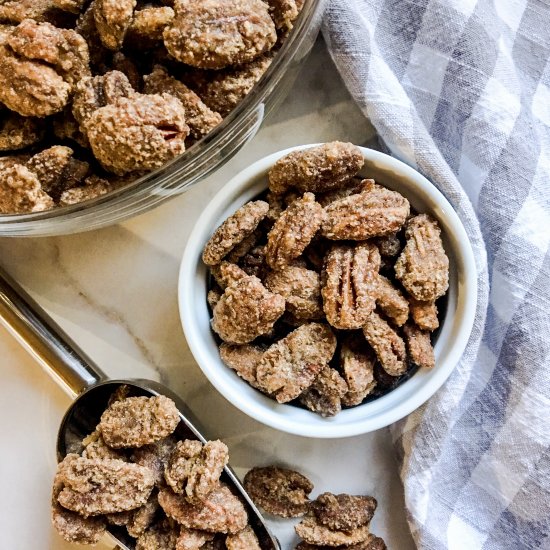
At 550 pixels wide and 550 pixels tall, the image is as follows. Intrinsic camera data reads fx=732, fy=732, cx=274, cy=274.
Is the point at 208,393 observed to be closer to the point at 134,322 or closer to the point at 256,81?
the point at 134,322

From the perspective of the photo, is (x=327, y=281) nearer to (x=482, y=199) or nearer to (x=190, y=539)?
(x=482, y=199)

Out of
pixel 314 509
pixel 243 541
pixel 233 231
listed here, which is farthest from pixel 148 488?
Result: pixel 233 231

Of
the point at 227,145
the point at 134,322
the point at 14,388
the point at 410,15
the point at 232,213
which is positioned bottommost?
the point at 14,388

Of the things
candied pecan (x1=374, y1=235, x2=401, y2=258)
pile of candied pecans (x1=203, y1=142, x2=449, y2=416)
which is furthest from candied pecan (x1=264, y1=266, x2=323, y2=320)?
candied pecan (x1=374, y1=235, x2=401, y2=258)

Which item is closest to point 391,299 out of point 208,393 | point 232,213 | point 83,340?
point 232,213

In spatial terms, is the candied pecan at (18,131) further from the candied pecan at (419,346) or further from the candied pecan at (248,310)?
the candied pecan at (419,346)

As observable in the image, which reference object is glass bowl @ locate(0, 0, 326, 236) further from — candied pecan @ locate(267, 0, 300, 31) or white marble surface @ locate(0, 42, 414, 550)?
white marble surface @ locate(0, 42, 414, 550)
